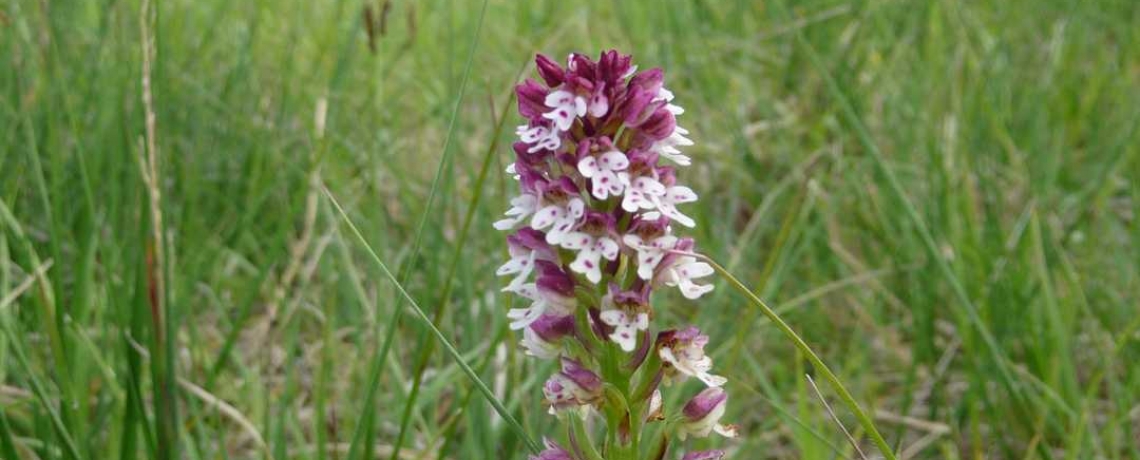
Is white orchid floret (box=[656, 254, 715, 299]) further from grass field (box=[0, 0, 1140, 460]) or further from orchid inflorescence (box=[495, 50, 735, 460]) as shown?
grass field (box=[0, 0, 1140, 460])

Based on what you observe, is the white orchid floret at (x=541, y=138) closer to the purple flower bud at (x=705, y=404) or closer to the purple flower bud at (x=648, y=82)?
the purple flower bud at (x=648, y=82)

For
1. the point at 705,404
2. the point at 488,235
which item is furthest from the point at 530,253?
the point at 488,235

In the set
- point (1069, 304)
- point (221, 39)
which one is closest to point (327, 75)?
point (221, 39)

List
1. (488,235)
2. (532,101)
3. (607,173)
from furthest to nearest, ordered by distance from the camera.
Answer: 1. (488,235)
2. (532,101)
3. (607,173)

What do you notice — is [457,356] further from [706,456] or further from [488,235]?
[488,235]

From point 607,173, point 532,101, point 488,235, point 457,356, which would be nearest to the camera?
point 607,173

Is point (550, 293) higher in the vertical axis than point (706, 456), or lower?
higher

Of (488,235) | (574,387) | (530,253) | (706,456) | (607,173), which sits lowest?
(488,235)

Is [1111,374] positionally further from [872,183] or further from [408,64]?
[408,64]
